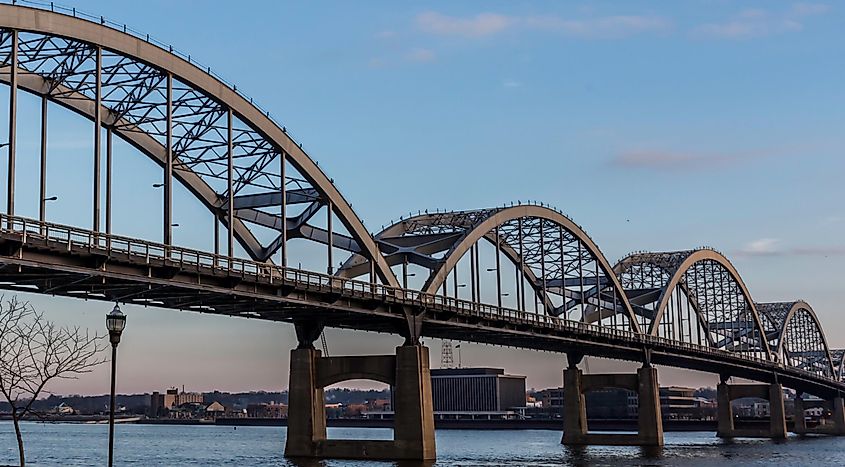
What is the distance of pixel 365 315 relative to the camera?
75.9m

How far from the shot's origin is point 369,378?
3103 inches

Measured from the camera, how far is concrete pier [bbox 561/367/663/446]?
11831cm

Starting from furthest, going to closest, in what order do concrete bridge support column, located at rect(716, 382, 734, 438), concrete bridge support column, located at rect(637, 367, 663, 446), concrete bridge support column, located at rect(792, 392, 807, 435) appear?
concrete bridge support column, located at rect(792, 392, 807, 435)
concrete bridge support column, located at rect(716, 382, 734, 438)
concrete bridge support column, located at rect(637, 367, 663, 446)

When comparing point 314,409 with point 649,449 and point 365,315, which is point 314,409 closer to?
point 365,315

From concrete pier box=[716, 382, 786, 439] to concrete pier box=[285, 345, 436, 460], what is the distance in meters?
86.8

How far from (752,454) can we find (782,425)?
51.5 meters

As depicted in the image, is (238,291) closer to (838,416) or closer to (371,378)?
(371,378)

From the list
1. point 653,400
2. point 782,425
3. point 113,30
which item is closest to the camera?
point 113,30

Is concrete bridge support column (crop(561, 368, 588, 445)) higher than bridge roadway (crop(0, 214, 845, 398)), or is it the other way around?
bridge roadway (crop(0, 214, 845, 398))

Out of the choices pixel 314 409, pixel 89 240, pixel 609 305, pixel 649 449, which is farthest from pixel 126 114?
pixel 609 305

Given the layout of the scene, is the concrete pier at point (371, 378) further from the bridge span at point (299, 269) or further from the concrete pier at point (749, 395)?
the concrete pier at point (749, 395)

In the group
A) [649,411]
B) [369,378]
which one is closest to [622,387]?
[649,411]

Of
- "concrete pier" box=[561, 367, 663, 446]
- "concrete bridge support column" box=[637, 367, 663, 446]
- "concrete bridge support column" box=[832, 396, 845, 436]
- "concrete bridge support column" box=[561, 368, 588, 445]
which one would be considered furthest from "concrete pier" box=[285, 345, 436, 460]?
"concrete bridge support column" box=[832, 396, 845, 436]

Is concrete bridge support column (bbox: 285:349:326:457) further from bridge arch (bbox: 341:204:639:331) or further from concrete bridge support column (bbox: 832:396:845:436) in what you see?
concrete bridge support column (bbox: 832:396:845:436)
